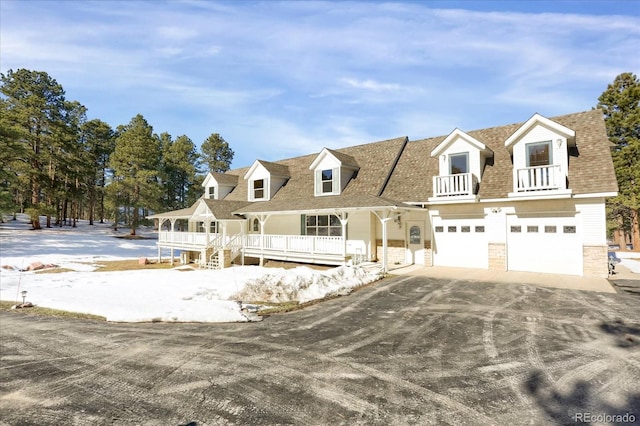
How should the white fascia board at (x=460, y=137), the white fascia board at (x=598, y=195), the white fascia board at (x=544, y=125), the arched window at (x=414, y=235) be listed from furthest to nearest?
the arched window at (x=414, y=235) < the white fascia board at (x=460, y=137) < the white fascia board at (x=544, y=125) < the white fascia board at (x=598, y=195)

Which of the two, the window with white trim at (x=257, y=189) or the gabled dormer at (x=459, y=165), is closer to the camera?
the gabled dormer at (x=459, y=165)

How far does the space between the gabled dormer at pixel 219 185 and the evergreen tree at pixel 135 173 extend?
49.5 feet

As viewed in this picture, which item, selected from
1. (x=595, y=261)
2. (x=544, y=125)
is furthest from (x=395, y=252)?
(x=544, y=125)

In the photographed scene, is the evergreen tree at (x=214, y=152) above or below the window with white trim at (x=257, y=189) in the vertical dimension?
above

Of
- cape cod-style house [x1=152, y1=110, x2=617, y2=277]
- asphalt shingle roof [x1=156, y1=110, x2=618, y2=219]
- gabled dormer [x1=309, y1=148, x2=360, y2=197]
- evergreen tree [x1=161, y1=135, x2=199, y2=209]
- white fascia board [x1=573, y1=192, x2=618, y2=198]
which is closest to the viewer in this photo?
white fascia board [x1=573, y1=192, x2=618, y2=198]

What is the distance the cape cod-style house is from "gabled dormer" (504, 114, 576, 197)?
44 millimetres

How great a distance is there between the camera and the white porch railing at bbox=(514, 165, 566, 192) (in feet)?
45.4

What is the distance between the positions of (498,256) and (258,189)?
1741 cm

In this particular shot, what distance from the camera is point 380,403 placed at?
438 centimetres

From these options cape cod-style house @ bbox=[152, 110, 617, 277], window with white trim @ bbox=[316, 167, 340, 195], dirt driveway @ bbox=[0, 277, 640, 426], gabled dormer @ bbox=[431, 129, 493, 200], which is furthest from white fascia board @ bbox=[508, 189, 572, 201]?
window with white trim @ bbox=[316, 167, 340, 195]

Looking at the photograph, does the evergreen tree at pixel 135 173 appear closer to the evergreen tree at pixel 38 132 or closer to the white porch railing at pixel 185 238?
the evergreen tree at pixel 38 132

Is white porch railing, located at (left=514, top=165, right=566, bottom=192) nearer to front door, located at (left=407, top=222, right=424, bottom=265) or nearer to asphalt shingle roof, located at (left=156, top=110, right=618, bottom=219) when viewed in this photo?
asphalt shingle roof, located at (left=156, top=110, right=618, bottom=219)

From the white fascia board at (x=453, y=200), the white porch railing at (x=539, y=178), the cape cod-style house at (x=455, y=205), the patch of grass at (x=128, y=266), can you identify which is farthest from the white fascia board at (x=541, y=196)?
the patch of grass at (x=128, y=266)

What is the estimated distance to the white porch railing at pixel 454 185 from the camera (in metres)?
16.0
